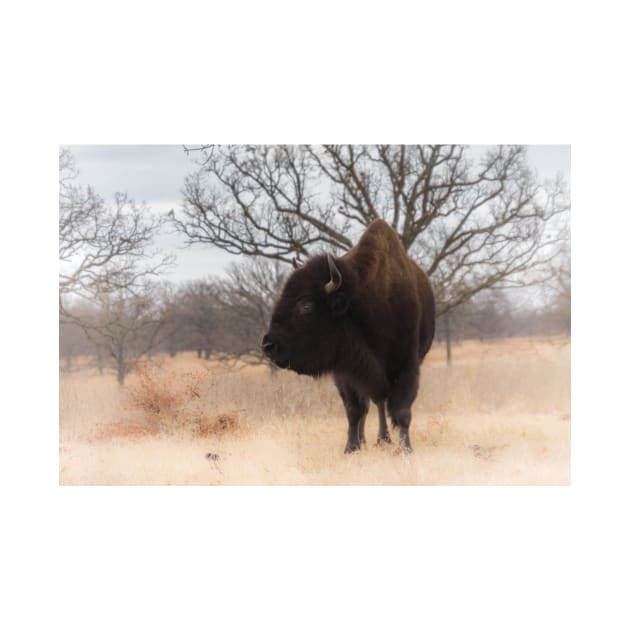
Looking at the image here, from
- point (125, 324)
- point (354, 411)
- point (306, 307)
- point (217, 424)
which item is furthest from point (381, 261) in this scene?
point (125, 324)

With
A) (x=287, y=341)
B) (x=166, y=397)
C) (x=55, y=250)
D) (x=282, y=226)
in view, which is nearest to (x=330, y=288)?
(x=287, y=341)

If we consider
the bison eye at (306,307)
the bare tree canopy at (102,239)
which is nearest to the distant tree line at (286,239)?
the bare tree canopy at (102,239)

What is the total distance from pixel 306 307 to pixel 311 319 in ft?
0.45

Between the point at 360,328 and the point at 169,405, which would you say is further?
the point at 169,405

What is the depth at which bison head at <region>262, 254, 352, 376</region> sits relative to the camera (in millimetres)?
8109

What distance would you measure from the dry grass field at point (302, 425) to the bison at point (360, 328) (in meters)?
0.43

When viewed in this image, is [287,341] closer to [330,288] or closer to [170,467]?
[330,288]

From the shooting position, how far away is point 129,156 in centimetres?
886

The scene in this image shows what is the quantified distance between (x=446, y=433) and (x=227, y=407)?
263cm

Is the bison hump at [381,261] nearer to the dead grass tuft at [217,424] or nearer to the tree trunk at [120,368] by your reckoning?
the dead grass tuft at [217,424]

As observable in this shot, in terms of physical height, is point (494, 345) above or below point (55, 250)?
below

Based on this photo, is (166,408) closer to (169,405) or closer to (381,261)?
(169,405)

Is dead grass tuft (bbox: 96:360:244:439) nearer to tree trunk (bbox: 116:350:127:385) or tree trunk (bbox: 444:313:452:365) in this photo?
tree trunk (bbox: 116:350:127:385)

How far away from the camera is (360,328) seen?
8516 millimetres
